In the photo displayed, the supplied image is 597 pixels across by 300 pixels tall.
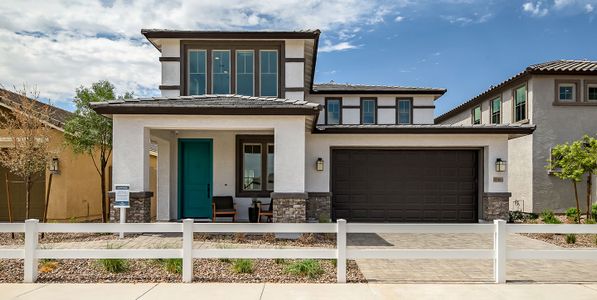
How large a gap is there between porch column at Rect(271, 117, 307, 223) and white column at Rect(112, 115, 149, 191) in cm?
334

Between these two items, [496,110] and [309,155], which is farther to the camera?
[496,110]

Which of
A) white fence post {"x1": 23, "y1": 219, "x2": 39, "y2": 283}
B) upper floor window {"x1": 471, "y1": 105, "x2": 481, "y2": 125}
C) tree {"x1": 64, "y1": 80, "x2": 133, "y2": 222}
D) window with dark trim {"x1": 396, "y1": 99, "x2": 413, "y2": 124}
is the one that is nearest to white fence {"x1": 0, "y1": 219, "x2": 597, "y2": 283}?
white fence post {"x1": 23, "y1": 219, "x2": 39, "y2": 283}

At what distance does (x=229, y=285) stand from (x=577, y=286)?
5.35m

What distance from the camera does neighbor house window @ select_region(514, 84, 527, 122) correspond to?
17.3m

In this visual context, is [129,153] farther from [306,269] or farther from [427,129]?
[427,129]

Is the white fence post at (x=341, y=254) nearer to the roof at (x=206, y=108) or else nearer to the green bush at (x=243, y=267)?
the green bush at (x=243, y=267)

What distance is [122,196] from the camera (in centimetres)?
1004

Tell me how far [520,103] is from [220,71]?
1271 cm

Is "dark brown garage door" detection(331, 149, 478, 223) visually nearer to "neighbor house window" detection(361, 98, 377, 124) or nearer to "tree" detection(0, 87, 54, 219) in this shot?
"neighbor house window" detection(361, 98, 377, 124)

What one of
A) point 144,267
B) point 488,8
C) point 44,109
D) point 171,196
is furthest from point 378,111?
point 144,267

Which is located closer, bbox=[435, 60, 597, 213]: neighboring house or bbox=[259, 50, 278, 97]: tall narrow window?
bbox=[259, 50, 278, 97]: tall narrow window

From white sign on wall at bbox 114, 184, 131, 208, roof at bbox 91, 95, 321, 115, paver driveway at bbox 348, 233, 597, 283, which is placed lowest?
paver driveway at bbox 348, 233, 597, 283

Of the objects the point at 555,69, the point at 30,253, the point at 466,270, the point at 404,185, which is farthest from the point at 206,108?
the point at 555,69

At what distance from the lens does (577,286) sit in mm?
6473
